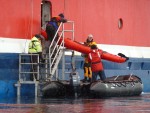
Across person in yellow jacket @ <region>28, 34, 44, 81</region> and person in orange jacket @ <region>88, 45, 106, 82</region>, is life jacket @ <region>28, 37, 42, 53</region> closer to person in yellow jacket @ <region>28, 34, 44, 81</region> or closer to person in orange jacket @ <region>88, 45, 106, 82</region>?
person in yellow jacket @ <region>28, 34, 44, 81</region>

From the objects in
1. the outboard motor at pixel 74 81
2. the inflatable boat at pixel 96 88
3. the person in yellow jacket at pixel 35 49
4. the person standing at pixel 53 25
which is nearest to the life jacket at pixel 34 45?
the person in yellow jacket at pixel 35 49

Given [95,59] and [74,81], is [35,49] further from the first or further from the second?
[95,59]

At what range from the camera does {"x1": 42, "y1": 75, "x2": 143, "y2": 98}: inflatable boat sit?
47.3 ft

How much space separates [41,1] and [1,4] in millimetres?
1769

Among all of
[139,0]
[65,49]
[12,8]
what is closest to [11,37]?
[12,8]

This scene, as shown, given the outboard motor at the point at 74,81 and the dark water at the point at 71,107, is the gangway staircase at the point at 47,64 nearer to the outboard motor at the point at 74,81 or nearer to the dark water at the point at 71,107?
the outboard motor at the point at 74,81

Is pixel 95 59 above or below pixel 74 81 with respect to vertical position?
above

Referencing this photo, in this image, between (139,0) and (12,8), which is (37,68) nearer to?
(12,8)

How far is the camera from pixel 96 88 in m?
14.4

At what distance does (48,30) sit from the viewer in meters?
15.1

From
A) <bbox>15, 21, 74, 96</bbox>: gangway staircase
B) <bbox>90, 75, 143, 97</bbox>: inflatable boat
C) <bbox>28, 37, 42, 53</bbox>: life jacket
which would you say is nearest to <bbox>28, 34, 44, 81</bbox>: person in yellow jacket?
<bbox>28, 37, 42, 53</bbox>: life jacket

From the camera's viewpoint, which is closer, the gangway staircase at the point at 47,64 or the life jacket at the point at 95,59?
the gangway staircase at the point at 47,64

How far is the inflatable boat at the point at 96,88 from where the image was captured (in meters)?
14.4

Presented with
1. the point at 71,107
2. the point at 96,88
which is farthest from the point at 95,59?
the point at 71,107
